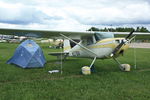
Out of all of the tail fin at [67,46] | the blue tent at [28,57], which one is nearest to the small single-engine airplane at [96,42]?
the blue tent at [28,57]

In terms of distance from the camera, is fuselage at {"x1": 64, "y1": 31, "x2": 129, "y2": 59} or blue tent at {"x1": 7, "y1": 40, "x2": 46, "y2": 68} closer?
fuselage at {"x1": 64, "y1": 31, "x2": 129, "y2": 59}

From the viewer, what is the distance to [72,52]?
36.8 feet

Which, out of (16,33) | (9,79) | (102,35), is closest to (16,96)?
(9,79)

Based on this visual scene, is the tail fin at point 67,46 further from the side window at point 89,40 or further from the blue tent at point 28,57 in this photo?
the side window at point 89,40

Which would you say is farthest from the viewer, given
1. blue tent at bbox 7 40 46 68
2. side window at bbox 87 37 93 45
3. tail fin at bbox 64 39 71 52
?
tail fin at bbox 64 39 71 52

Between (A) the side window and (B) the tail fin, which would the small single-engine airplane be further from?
(B) the tail fin

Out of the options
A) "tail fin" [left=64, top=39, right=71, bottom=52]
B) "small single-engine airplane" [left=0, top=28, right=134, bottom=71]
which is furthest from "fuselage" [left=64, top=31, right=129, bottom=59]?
"tail fin" [left=64, top=39, right=71, bottom=52]

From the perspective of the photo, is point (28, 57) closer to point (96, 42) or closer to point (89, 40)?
point (89, 40)

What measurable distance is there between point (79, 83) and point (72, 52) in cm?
499

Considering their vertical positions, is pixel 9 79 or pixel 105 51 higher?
pixel 105 51

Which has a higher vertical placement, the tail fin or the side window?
the side window

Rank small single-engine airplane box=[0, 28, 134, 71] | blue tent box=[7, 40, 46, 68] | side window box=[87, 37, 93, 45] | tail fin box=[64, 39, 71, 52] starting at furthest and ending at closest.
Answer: tail fin box=[64, 39, 71, 52] → blue tent box=[7, 40, 46, 68] → side window box=[87, 37, 93, 45] → small single-engine airplane box=[0, 28, 134, 71]

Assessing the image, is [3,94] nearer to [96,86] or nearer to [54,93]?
[54,93]

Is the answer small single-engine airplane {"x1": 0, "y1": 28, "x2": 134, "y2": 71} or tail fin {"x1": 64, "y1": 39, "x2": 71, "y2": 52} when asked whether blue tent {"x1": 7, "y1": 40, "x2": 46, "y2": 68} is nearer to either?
small single-engine airplane {"x1": 0, "y1": 28, "x2": 134, "y2": 71}
